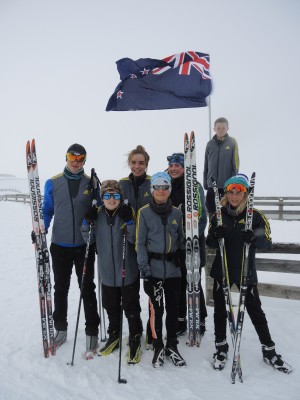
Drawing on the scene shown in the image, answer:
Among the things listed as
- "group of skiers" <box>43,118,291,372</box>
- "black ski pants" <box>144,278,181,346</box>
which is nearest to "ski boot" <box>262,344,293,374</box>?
"group of skiers" <box>43,118,291,372</box>

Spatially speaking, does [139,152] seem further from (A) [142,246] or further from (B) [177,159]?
(A) [142,246]

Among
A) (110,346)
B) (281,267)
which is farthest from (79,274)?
(281,267)

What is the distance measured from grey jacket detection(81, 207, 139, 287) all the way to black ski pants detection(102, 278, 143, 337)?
88mm

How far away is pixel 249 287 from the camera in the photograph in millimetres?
3379

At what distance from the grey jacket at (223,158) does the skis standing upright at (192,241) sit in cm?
190

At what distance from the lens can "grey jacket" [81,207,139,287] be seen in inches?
143

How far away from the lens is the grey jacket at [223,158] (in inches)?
218

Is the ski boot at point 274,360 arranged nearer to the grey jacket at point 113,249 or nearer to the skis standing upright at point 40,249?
the grey jacket at point 113,249

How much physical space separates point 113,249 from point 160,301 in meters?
0.86

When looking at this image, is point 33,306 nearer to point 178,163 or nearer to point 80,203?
point 80,203

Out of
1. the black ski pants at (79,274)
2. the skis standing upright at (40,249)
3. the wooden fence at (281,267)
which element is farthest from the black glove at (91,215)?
the wooden fence at (281,267)

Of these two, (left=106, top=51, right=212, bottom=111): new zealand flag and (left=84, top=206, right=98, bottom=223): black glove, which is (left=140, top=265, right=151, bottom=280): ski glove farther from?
(left=106, top=51, right=212, bottom=111): new zealand flag

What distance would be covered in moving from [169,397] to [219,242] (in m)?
1.70

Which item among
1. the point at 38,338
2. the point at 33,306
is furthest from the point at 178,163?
the point at 33,306
